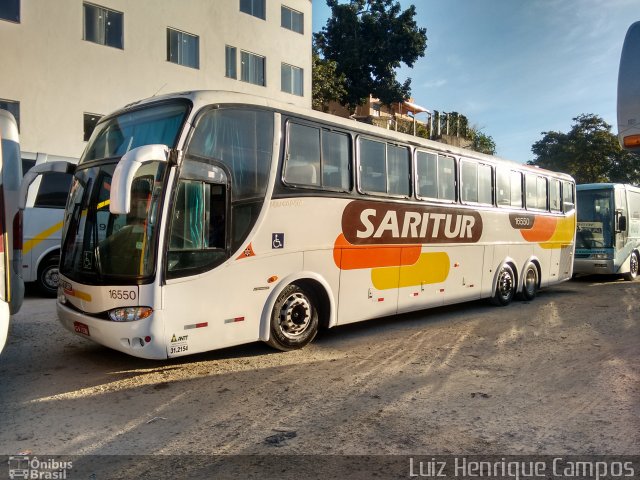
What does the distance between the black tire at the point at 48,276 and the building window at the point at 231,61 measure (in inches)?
506

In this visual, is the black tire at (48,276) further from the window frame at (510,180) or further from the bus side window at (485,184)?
the window frame at (510,180)

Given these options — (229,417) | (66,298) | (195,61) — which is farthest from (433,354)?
(195,61)

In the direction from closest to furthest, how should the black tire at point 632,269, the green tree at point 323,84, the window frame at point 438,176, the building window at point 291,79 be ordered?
the window frame at point 438,176 → the black tire at point 632,269 → the building window at point 291,79 → the green tree at point 323,84

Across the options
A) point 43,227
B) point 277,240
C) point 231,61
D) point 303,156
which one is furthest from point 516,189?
Result: point 231,61

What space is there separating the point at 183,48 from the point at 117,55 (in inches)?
114

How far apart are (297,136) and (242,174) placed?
112cm

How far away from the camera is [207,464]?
3.66m

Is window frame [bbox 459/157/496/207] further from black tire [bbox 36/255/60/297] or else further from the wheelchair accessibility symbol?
black tire [bbox 36/255/60/297]

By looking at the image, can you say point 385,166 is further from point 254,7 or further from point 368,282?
point 254,7

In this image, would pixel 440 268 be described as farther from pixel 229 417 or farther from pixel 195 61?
pixel 195 61

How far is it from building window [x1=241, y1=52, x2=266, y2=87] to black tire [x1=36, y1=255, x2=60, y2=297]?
13526 mm

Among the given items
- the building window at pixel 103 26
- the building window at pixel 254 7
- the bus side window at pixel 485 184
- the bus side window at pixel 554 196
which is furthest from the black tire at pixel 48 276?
the building window at pixel 254 7

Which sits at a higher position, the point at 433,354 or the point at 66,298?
the point at 66,298

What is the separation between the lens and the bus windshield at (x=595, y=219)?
626 inches
